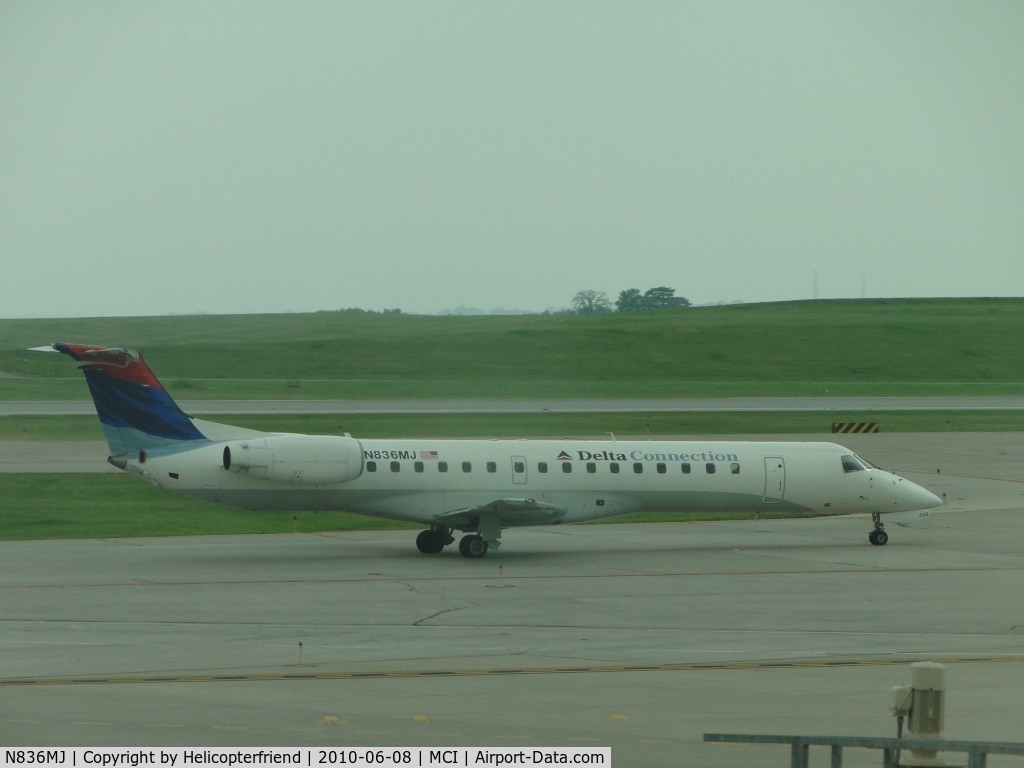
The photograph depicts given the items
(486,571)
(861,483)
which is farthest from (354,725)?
(861,483)

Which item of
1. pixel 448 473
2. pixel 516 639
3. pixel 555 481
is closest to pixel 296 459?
pixel 448 473

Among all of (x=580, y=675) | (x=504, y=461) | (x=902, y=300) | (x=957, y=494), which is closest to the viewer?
(x=580, y=675)

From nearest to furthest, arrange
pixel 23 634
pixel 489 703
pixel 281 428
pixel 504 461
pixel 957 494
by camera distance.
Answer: pixel 489 703, pixel 23 634, pixel 504 461, pixel 957 494, pixel 281 428

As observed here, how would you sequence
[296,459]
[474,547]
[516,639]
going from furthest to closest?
[474,547], [296,459], [516,639]

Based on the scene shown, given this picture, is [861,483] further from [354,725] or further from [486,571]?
[354,725]

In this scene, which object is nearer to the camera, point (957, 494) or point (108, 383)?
point (108, 383)

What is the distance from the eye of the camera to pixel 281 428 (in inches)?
2176

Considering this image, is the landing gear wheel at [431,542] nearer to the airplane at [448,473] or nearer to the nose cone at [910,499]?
the airplane at [448,473]

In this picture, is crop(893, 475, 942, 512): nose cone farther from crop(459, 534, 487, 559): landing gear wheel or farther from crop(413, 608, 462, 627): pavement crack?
crop(413, 608, 462, 627): pavement crack

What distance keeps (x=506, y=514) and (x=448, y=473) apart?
151 centimetres

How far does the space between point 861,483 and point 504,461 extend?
8.65m

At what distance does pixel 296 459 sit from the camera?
A: 2683 cm

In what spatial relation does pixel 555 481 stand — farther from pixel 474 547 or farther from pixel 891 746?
pixel 891 746

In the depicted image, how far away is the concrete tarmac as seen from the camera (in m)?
13.0
